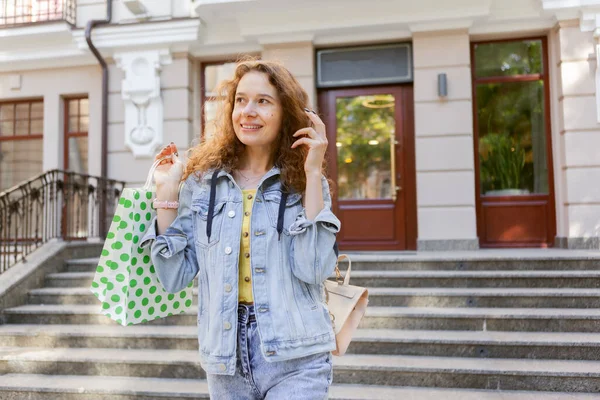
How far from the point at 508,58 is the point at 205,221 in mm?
7668

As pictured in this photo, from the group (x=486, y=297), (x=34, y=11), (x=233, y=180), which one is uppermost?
(x=34, y=11)

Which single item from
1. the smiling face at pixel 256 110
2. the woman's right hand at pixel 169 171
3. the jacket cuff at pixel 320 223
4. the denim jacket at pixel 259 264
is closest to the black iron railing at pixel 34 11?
the woman's right hand at pixel 169 171

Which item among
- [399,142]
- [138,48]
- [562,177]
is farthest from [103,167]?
[562,177]

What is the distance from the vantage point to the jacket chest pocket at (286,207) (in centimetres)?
170

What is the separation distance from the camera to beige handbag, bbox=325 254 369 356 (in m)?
2.00

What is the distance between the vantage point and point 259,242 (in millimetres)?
1681

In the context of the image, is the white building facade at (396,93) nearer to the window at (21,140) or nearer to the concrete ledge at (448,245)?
the concrete ledge at (448,245)

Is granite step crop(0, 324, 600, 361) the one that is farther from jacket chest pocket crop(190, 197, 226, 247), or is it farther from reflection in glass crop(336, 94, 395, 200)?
reflection in glass crop(336, 94, 395, 200)

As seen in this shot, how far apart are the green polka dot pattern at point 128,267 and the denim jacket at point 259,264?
93 millimetres

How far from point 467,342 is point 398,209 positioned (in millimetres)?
3749

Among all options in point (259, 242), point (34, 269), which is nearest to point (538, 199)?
point (34, 269)

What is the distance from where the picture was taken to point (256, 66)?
1807 millimetres

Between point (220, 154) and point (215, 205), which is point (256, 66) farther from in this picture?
point (215, 205)

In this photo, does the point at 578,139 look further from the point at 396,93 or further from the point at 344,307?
the point at 344,307
